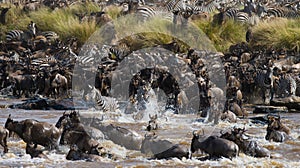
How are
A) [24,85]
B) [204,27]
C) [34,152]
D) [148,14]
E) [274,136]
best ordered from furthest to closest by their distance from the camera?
[148,14] < [204,27] < [24,85] < [274,136] < [34,152]

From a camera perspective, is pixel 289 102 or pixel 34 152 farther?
pixel 289 102

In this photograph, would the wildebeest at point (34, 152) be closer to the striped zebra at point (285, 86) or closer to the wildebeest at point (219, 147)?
the wildebeest at point (219, 147)

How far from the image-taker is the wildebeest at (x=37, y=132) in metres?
10.6

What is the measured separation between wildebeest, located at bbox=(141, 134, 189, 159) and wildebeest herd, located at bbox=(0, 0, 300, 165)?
2 centimetres

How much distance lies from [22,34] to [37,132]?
19.2 meters

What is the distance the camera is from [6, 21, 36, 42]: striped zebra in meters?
28.9

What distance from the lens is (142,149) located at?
10891mm

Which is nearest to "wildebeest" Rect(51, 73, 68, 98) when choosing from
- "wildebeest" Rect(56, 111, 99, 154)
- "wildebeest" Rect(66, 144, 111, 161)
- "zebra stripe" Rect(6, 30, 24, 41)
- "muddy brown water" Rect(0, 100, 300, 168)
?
"muddy brown water" Rect(0, 100, 300, 168)

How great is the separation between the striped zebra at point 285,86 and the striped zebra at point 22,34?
1323 cm

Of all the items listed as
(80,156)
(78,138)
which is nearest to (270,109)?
(78,138)

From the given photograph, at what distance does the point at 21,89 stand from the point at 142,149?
1100 centimetres

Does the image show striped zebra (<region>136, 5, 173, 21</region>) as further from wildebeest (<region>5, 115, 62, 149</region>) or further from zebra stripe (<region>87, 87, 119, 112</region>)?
wildebeest (<region>5, 115, 62, 149</region>)

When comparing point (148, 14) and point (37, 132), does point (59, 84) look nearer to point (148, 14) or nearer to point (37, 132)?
point (37, 132)

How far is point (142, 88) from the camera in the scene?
671 inches
